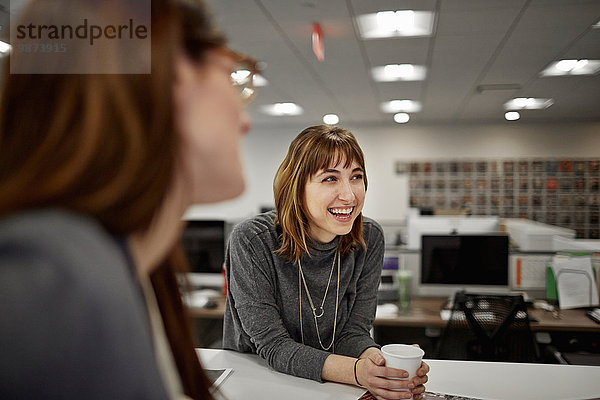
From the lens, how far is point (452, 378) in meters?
1.16

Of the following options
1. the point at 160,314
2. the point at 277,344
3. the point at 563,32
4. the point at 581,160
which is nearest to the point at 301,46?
the point at 563,32

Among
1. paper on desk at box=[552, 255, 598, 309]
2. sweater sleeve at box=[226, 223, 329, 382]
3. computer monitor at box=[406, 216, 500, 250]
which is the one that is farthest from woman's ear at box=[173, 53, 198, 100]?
computer monitor at box=[406, 216, 500, 250]

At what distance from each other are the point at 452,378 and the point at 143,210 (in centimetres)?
101

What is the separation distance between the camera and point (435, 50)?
420 cm

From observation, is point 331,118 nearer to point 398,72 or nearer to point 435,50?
point 398,72

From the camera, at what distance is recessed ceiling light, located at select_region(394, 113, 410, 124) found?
775 cm

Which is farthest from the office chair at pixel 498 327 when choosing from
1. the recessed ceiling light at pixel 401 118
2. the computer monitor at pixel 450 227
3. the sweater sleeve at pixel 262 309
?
the recessed ceiling light at pixel 401 118

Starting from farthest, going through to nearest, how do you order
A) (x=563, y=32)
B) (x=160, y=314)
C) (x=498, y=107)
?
(x=498, y=107) < (x=563, y=32) < (x=160, y=314)

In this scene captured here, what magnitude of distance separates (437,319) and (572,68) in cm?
327

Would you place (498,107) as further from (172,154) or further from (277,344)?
(172,154)

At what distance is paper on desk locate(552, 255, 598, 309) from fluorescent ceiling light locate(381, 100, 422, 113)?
3.75m

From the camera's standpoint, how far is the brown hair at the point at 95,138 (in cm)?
36

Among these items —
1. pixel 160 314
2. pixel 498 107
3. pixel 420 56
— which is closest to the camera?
pixel 160 314

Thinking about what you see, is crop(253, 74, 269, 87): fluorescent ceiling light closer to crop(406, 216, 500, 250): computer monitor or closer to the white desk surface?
crop(406, 216, 500, 250): computer monitor
